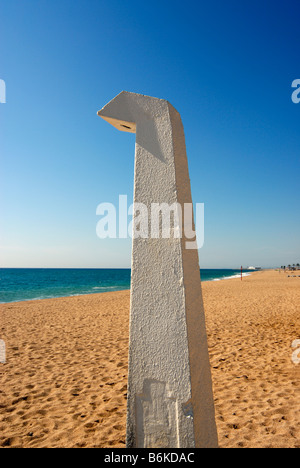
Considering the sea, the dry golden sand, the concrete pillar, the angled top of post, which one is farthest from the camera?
the sea

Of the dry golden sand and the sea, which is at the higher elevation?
the dry golden sand

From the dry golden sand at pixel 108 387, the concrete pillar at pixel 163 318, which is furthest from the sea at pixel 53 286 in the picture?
the concrete pillar at pixel 163 318

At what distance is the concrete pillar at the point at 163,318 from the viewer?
180 cm

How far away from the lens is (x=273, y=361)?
510cm

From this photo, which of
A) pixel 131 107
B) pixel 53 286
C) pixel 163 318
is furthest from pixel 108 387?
pixel 53 286

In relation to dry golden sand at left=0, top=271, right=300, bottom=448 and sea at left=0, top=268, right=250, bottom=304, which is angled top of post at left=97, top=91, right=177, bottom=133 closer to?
dry golden sand at left=0, top=271, right=300, bottom=448

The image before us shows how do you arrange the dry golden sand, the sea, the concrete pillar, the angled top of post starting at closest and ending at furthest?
the concrete pillar, the angled top of post, the dry golden sand, the sea

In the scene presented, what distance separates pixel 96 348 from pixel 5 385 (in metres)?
2.23

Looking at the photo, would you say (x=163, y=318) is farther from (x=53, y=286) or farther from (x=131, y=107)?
(x=53, y=286)

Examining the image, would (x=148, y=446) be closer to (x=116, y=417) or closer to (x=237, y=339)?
(x=116, y=417)

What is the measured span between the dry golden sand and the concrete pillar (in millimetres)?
1347

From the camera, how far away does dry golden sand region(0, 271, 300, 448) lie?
2963mm

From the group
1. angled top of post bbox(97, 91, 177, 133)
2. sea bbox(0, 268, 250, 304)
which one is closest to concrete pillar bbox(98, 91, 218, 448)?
angled top of post bbox(97, 91, 177, 133)

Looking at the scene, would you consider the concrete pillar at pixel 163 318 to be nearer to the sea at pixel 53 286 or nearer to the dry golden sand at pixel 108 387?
the dry golden sand at pixel 108 387
